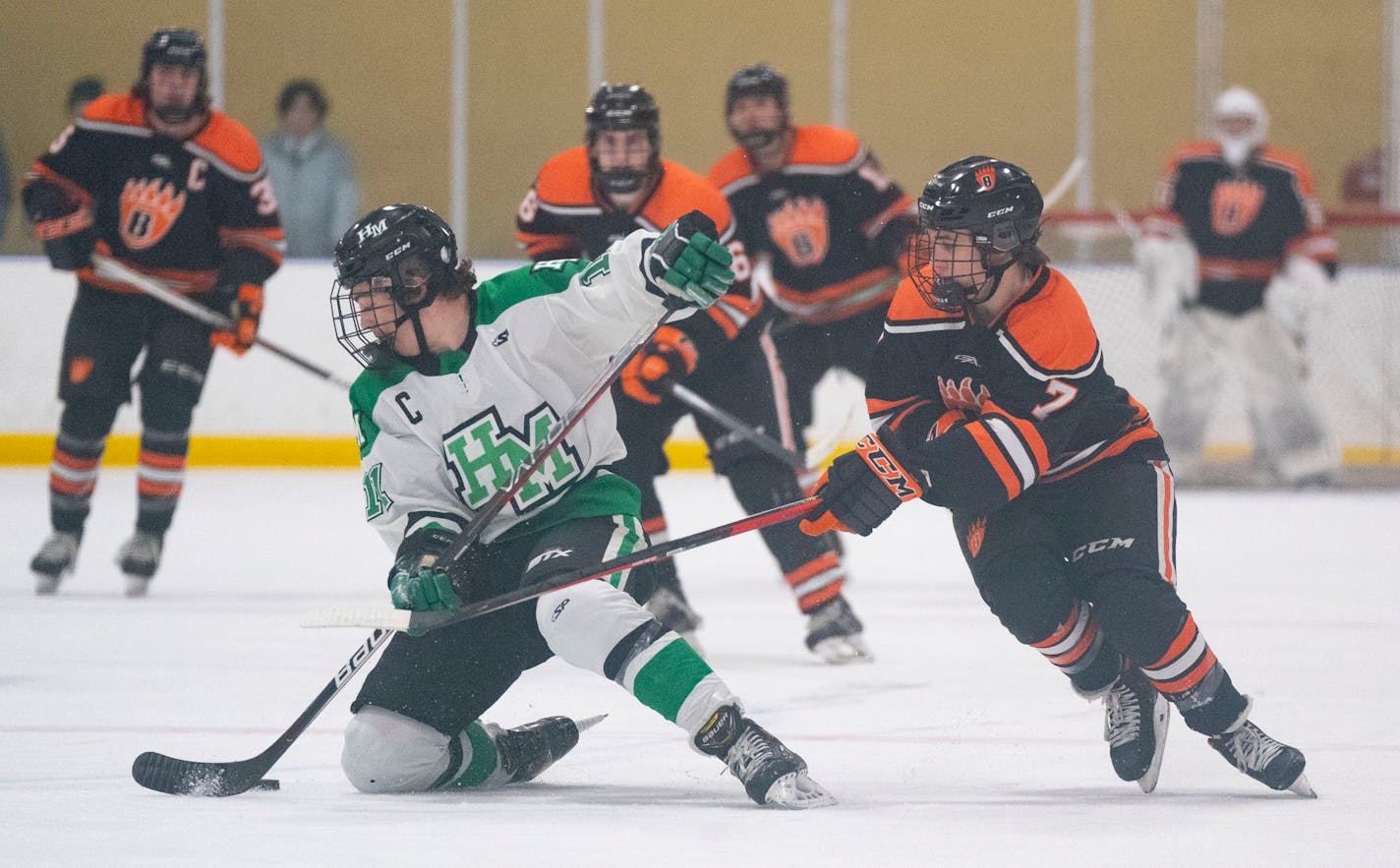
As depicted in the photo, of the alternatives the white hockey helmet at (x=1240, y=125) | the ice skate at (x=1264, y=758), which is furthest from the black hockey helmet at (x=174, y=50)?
the white hockey helmet at (x=1240, y=125)

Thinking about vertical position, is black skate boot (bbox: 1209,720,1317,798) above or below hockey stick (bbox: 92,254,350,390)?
below

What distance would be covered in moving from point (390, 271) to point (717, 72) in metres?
6.62

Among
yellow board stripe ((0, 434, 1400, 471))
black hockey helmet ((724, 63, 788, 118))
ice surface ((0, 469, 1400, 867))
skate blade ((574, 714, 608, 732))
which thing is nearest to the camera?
ice surface ((0, 469, 1400, 867))

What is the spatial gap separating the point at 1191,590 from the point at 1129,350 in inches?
124

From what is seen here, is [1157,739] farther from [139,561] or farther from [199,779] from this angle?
[139,561]

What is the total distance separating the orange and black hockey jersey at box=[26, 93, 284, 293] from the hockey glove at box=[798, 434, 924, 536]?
258 centimetres

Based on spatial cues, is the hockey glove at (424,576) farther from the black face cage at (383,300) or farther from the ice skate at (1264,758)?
the ice skate at (1264,758)

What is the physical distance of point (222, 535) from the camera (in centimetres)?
592

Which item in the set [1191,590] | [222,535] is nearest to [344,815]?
[1191,590]

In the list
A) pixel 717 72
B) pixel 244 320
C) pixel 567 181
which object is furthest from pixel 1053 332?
pixel 717 72

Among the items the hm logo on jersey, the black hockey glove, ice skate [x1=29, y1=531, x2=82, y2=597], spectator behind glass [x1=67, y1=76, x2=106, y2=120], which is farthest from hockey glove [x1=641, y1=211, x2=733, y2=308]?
spectator behind glass [x1=67, y1=76, x2=106, y2=120]

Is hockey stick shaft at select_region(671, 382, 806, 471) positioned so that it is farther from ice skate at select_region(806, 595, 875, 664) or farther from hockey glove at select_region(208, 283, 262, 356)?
hockey glove at select_region(208, 283, 262, 356)

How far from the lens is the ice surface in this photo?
2.29 metres

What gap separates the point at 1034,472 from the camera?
2564 millimetres
